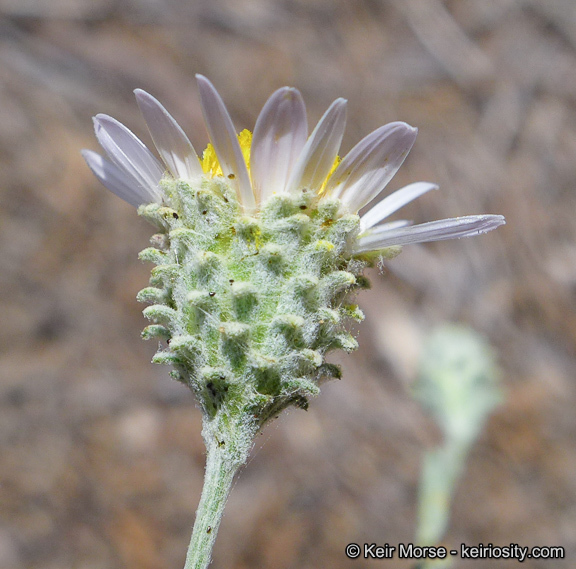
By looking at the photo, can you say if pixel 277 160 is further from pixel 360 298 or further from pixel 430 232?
pixel 360 298

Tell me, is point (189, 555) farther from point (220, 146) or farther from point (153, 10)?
point (153, 10)

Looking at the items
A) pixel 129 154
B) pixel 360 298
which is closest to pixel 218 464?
pixel 129 154

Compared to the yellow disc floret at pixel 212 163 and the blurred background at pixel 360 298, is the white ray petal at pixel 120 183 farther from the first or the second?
the blurred background at pixel 360 298

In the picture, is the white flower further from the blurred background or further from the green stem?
the blurred background

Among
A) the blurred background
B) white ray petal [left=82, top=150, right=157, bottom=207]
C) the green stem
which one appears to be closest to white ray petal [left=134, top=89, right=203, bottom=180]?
white ray petal [left=82, top=150, right=157, bottom=207]

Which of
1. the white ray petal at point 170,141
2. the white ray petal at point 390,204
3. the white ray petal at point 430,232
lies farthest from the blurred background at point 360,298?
the white ray petal at point 170,141

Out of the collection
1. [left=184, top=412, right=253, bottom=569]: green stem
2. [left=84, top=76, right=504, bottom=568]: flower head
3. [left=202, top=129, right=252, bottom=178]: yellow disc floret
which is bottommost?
[left=184, top=412, right=253, bottom=569]: green stem

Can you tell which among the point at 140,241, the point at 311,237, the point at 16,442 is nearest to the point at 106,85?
the point at 140,241
